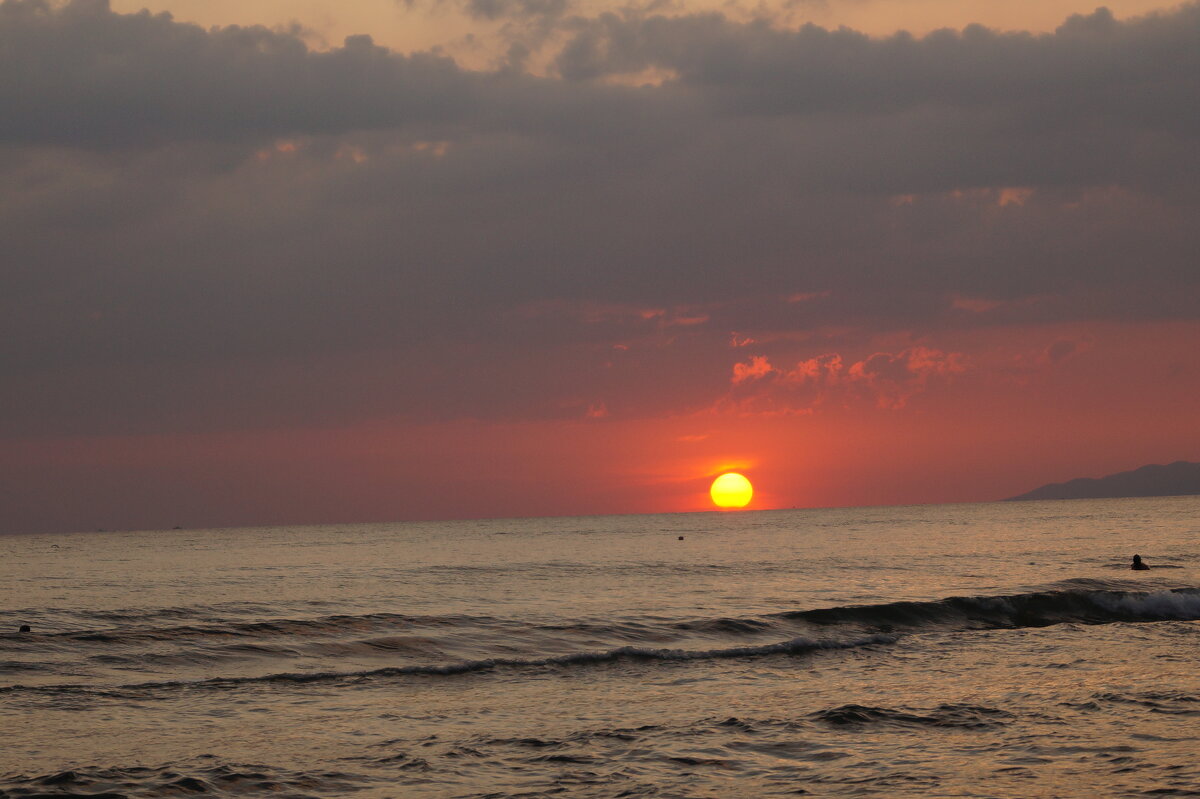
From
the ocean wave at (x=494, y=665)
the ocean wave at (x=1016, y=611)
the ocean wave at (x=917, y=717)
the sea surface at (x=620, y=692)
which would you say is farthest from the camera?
the ocean wave at (x=1016, y=611)

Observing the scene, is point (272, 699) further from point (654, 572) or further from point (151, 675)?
point (654, 572)

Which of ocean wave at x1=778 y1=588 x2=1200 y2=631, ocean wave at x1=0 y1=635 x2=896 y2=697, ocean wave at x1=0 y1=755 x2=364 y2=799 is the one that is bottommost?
ocean wave at x1=778 y1=588 x2=1200 y2=631

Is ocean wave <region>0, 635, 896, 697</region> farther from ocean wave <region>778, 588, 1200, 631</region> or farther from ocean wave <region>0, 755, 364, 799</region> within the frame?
ocean wave <region>0, 755, 364, 799</region>

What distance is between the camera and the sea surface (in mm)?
14094

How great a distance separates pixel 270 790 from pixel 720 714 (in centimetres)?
847

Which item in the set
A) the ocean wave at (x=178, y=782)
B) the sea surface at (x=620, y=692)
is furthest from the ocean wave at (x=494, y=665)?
the ocean wave at (x=178, y=782)

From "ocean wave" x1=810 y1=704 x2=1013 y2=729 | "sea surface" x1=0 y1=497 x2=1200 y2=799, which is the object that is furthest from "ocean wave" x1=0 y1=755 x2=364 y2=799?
"ocean wave" x1=810 y1=704 x2=1013 y2=729

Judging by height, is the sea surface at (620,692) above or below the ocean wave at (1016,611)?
above

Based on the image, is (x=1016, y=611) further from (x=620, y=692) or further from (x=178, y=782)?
(x=178, y=782)

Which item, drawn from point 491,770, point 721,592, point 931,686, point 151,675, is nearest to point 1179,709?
point 931,686

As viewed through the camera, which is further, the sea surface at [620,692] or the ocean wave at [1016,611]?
the ocean wave at [1016,611]

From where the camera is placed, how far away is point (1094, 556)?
63562 mm

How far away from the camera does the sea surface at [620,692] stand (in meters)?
14.1

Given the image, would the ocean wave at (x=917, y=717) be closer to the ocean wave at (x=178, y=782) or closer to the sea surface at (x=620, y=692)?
the sea surface at (x=620, y=692)
